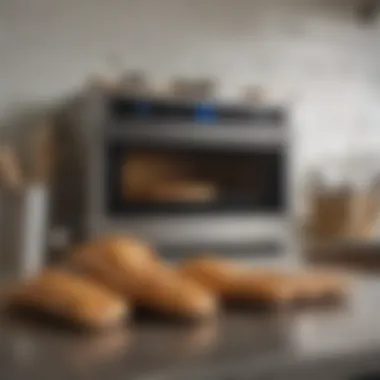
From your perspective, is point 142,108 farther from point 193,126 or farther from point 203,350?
point 203,350

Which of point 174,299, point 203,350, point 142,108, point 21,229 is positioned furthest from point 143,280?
point 142,108

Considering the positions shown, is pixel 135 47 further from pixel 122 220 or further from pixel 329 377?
pixel 329 377

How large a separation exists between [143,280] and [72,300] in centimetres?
8

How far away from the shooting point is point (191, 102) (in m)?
1.73

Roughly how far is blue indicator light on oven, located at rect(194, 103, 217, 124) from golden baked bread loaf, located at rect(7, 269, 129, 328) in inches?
41.9

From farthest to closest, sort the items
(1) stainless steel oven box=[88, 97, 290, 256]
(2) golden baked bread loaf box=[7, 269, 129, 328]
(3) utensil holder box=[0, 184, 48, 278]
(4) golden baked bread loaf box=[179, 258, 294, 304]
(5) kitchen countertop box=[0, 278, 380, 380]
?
(1) stainless steel oven box=[88, 97, 290, 256] < (3) utensil holder box=[0, 184, 48, 278] < (4) golden baked bread loaf box=[179, 258, 294, 304] < (2) golden baked bread loaf box=[7, 269, 129, 328] < (5) kitchen countertop box=[0, 278, 380, 380]

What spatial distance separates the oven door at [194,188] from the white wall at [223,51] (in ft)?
0.46

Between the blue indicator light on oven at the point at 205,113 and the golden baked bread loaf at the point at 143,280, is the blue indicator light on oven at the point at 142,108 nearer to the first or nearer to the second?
the blue indicator light on oven at the point at 205,113

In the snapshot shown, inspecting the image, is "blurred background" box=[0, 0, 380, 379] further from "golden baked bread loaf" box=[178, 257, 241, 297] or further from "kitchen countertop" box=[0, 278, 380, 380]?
"kitchen countertop" box=[0, 278, 380, 380]

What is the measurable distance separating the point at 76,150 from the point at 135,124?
6.6 inches

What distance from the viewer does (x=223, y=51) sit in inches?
82.3

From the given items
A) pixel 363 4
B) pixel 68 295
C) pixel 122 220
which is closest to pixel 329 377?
pixel 68 295

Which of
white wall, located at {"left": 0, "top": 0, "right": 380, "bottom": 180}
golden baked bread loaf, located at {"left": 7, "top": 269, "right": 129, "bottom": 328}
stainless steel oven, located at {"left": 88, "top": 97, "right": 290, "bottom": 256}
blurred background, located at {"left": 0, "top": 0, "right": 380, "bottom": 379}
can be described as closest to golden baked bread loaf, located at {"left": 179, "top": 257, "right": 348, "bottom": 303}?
golden baked bread loaf, located at {"left": 7, "top": 269, "right": 129, "bottom": 328}

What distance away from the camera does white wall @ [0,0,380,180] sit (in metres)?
1.83
